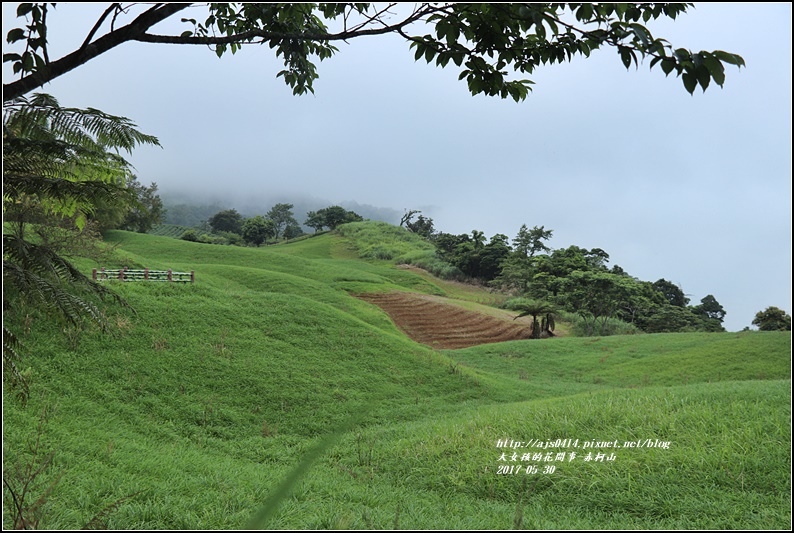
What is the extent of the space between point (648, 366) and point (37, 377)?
14.0m

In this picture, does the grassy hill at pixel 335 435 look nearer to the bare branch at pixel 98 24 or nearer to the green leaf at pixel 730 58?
the green leaf at pixel 730 58

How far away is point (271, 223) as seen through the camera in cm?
4322

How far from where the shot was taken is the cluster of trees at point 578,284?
925 inches

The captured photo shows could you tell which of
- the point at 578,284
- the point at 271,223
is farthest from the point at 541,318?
the point at 271,223

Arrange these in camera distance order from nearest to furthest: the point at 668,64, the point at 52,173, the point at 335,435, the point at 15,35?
the point at 335,435
the point at 668,64
the point at 15,35
the point at 52,173

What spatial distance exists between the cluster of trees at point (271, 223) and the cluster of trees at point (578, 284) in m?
15.0

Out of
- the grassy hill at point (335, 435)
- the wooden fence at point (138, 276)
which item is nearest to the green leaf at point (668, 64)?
the grassy hill at point (335, 435)

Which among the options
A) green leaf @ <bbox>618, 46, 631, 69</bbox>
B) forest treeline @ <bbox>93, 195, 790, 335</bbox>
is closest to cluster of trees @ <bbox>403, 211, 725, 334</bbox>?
forest treeline @ <bbox>93, 195, 790, 335</bbox>

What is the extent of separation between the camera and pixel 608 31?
7.71ft

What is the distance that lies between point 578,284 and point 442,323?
6.96 m

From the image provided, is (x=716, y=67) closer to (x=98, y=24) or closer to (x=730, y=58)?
(x=730, y=58)

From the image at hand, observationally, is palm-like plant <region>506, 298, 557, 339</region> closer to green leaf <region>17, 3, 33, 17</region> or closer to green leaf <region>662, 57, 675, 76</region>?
green leaf <region>662, 57, 675, 76</region>

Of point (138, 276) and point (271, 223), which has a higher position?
point (271, 223)

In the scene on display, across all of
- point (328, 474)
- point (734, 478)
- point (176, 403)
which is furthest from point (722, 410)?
point (176, 403)
